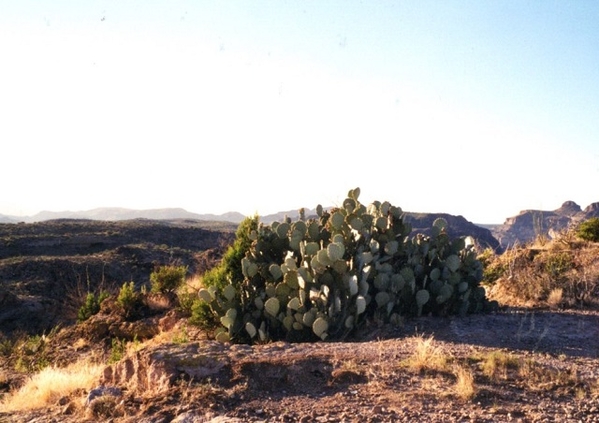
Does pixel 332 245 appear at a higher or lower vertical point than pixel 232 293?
higher

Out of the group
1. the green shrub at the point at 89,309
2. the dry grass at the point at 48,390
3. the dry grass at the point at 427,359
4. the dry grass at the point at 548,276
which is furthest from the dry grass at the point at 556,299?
the green shrub at the point at 89,309

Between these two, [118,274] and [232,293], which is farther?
[118,274]

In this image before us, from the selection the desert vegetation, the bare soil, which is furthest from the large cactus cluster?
the bare soil

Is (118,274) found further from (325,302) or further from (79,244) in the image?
(325,302)

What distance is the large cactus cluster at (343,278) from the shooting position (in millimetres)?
8141

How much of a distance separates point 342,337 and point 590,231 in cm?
745

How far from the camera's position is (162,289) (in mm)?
12844

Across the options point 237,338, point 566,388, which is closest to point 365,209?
point 237,338

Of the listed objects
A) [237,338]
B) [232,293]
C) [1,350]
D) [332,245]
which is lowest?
[1,350]

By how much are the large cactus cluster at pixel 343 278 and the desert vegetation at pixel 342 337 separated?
2 cm

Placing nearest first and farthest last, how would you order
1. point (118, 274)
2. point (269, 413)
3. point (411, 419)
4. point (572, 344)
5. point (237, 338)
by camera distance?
point (411, 419) < point (269, 413) < point (572, 344) < point (237, 338) < point (118, 274)

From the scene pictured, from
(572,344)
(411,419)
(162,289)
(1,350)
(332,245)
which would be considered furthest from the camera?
(162,289)

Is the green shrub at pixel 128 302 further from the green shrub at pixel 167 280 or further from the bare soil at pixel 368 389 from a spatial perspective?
the bare soil at pixel 368 389

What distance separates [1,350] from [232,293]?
5.73m
